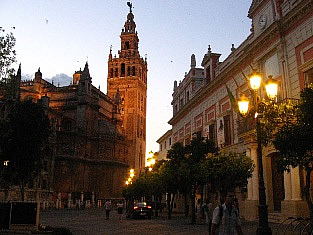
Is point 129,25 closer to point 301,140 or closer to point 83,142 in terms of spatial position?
point 83,142

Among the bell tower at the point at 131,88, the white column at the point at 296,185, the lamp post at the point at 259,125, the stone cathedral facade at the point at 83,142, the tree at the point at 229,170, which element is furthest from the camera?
the bell tower at the point at 131,88

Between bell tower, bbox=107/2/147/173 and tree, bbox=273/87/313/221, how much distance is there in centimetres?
7289

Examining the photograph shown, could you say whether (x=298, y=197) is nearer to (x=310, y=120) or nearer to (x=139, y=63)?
(x=310, y=120)

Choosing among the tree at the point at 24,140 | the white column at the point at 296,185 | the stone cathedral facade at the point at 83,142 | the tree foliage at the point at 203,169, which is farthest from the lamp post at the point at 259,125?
the stone cathedral facade at the point at 83,142

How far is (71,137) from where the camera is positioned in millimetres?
60469

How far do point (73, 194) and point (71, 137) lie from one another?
10001 millimetres

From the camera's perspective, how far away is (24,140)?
2952 centimetres

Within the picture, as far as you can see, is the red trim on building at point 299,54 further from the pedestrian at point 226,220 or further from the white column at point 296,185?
the pedestrian at point 226,220

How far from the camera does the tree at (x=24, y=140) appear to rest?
28.7 m

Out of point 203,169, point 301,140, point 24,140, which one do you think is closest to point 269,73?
point 203,169

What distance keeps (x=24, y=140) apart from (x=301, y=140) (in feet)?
82.3

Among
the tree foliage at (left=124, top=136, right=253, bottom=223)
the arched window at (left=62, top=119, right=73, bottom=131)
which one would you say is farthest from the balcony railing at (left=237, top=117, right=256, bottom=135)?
the arched window at (left=62, top=119, right=73, bottom=131)

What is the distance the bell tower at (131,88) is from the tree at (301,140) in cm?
7289

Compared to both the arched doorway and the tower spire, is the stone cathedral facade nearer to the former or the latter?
the tower spire
